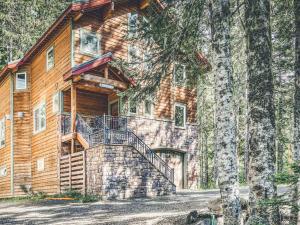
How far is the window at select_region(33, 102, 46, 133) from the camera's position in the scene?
2155 cm

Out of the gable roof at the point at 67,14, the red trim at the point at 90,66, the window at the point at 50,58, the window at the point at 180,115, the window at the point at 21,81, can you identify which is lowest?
the window at the point at 180,115

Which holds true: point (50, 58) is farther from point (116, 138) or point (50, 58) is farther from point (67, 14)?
point (116, 138)

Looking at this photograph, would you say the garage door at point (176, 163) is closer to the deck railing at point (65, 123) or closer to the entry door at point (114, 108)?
the entry door at point (114, 108)

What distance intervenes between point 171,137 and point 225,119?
15754mm

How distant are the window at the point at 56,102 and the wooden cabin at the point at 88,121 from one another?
55 millimetres

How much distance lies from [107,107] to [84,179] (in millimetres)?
5861

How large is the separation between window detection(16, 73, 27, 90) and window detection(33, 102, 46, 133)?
6.17 ft

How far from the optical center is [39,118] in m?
22.2

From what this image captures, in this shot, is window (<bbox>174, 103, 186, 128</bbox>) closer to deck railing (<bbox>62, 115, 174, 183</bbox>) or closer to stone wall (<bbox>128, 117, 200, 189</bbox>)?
stone wall (<bbox>128, 117, 200, 189</bbox>)

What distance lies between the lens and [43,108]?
21734 mm

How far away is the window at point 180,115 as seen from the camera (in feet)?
77.9

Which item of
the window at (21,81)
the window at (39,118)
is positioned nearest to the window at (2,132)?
the window at (21,81)

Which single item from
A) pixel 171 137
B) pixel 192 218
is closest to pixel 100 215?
pixel 192 218

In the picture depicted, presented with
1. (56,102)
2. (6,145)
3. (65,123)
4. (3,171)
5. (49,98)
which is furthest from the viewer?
(3,171)
